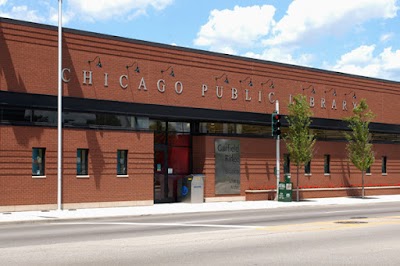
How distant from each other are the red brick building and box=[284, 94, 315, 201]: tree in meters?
1.76

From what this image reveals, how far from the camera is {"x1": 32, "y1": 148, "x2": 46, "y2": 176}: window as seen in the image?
93.7 ft

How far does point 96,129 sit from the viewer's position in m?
30.5

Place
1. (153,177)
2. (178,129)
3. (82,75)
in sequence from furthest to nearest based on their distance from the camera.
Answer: (178,129) < (153,177) < (82,75)

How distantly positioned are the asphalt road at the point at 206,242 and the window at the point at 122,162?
27.6 ft

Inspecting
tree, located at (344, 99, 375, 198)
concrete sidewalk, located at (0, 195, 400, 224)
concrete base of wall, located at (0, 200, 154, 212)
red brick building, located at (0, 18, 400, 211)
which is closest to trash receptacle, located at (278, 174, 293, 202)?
red brick building, located at (0, 18, 400, 211)

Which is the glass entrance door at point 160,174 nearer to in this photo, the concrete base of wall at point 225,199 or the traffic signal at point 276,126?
the concrete base of wall at point 225,199

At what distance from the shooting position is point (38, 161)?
28703 millimetres

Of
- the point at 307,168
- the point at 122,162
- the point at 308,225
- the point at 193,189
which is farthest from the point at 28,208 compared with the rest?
the point at 307,168

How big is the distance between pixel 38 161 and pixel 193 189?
9114mm

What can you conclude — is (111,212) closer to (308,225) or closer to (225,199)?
(308,225)

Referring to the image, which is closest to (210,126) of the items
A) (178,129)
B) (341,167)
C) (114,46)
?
(178,129)

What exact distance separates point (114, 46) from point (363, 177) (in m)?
20.3

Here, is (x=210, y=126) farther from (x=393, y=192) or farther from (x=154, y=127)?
(x=393, y=192)

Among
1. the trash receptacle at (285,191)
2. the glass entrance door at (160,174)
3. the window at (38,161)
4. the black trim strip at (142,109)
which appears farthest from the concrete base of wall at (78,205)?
the trash receptacle at (285,191)
